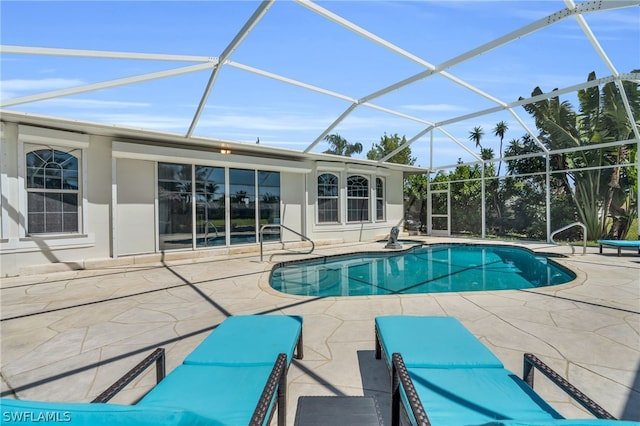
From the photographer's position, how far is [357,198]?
1262 cm

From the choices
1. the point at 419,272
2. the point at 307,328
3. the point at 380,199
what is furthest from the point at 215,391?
the point at 380,199

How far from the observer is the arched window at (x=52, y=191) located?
6535mm

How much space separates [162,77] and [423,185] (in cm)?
1314

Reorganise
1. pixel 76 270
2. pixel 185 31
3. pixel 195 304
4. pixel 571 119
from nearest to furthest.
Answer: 1. pixel 195 304
2. pixel 185 31
3. pixel 76 270
4. pixel 571 119

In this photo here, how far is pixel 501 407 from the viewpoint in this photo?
157cm

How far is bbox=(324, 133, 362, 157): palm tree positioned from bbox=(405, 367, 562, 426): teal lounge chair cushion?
35.2 metres

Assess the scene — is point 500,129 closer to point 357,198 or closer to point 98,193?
point 357,198

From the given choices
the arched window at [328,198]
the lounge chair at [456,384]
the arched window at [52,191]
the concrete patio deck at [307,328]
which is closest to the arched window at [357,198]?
the arched window at [328,198]

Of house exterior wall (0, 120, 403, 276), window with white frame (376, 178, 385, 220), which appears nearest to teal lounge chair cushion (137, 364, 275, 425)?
house exterior wall (0, 120, 403, 276)

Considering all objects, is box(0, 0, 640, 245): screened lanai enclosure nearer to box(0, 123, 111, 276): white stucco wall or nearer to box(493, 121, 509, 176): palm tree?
box(0, 123, 111, 276): white stucco wall

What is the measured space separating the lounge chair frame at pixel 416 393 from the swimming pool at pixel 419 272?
4113 millimetres

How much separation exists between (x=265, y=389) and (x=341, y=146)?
3701 cm

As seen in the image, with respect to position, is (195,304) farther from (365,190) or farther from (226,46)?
(365,190)

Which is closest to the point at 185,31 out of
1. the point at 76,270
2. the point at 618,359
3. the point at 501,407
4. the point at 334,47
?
the point at 334,47
